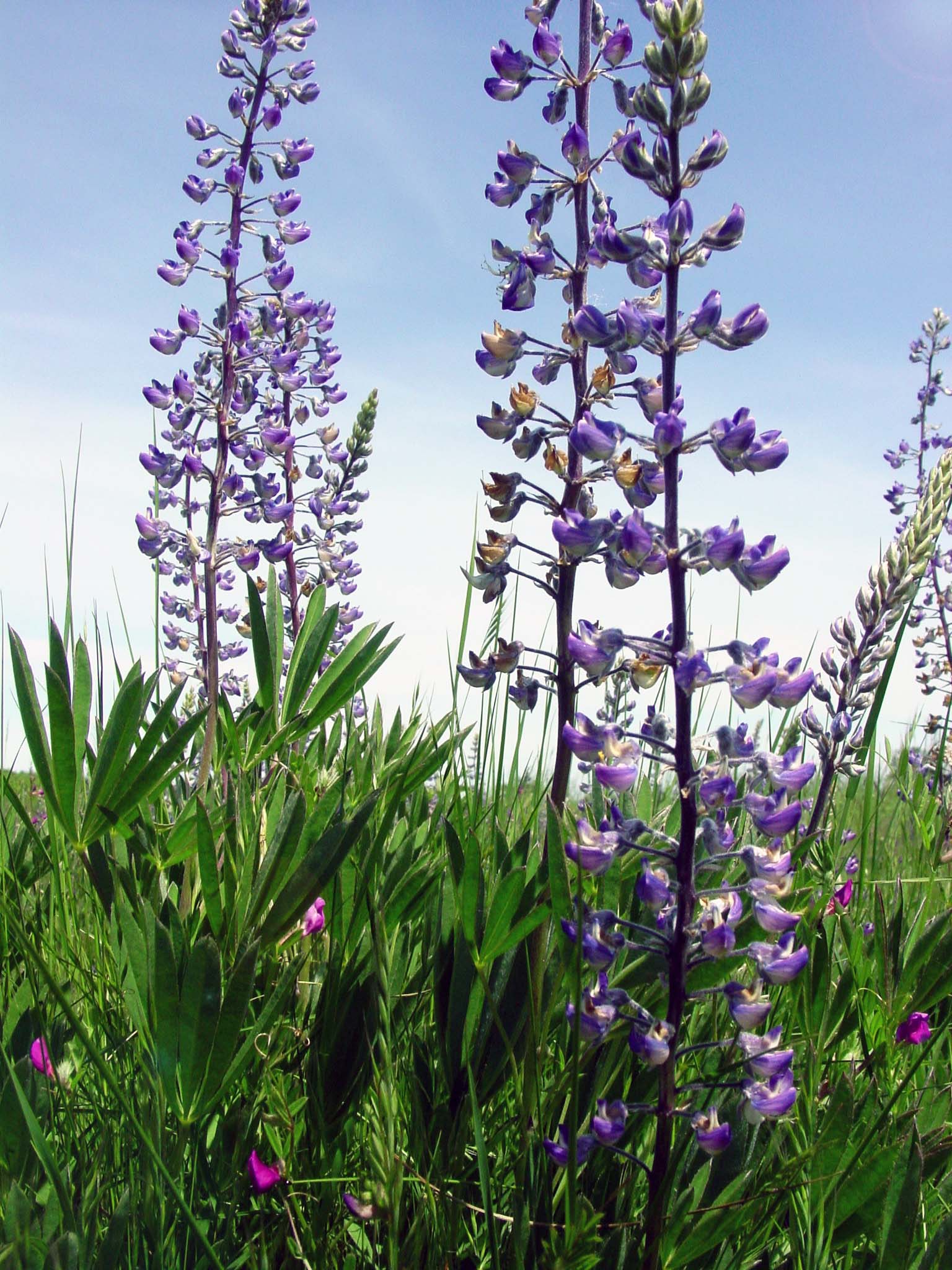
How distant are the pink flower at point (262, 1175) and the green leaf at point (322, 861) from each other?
46 centimetres

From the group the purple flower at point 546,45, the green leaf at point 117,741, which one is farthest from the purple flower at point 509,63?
the green leaf at point 117,741

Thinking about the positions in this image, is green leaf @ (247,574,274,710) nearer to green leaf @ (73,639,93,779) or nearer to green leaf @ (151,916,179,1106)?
green leaf @ (73,639,93,779)

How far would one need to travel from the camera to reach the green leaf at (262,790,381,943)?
2.02 m

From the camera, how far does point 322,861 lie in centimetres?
204

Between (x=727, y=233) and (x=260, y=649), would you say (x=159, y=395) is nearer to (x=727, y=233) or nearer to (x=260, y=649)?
(x=260, y=649)

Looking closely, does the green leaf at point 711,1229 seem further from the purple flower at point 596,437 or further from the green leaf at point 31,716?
the green leaf at point 31,716

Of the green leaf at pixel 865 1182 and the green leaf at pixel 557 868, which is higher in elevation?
the green leaf at pixel 557 868

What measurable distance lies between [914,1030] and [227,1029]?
1393mm

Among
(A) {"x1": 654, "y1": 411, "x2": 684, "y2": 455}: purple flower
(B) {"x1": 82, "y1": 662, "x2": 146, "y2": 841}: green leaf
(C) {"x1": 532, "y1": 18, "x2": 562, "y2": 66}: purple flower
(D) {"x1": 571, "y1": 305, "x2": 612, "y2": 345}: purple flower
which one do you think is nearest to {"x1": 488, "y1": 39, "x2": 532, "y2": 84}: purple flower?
(C) {"x1": 532, "y1": 18, "x2": 562, "y2": 66}: purple flower

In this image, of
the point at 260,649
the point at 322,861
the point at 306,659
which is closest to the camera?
the point at 322,861

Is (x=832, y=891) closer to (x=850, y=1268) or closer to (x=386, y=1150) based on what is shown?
(x=850, y=1268)

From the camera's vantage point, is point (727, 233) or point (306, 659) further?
point (306, 659)

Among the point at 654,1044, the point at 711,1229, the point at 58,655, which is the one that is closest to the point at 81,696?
the point at 58,655

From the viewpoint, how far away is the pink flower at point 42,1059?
1.77 m
